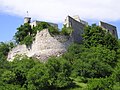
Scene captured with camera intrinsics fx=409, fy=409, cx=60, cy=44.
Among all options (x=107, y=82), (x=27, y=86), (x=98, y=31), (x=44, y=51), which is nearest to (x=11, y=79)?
(x=27, y=86)

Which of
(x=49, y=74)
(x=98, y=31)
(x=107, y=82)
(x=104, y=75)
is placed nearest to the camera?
(x=107, y=82)

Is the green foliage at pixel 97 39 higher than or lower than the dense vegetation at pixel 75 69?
higher

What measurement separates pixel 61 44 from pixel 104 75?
7.48m

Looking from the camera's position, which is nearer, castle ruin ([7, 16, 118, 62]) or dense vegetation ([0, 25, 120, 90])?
dense vegetation ([0, 25, 120, 90])

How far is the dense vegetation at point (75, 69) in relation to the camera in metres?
45.9

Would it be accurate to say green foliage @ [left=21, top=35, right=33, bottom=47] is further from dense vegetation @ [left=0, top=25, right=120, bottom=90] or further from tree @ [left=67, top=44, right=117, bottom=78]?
tree @ [left=67, top=44, right=117, bottom=78]

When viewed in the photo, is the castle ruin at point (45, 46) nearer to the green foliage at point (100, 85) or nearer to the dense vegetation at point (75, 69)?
the dense vegetation at point (75, 69)

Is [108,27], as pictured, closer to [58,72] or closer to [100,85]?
[58,72]

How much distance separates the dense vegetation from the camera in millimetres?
45906

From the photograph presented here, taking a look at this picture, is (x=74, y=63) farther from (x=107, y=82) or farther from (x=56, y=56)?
(x=107, y=82)

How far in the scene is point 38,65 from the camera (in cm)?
4906

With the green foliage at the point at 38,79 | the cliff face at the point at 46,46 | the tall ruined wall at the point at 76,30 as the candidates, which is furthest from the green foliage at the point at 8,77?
the tall ruined wall at the point at 76,30

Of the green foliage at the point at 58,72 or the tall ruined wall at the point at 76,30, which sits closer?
the green foliage at the point at 58,72

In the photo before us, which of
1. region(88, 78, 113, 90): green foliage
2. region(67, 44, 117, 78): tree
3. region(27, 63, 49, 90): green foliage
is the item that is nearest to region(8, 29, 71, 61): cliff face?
region(67, 44, 117, 78): tree
